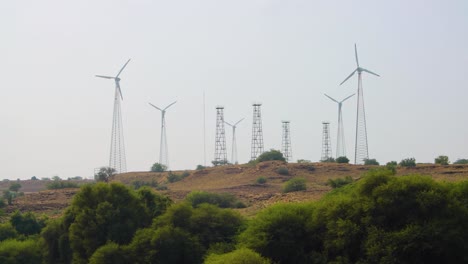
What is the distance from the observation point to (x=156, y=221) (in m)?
51.0

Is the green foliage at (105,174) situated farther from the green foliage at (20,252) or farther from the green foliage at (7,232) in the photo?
the green foliage at (20,252)

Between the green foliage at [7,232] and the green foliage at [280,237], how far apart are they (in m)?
30.1

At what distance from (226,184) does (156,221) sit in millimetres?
55298

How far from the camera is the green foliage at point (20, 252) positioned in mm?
55688

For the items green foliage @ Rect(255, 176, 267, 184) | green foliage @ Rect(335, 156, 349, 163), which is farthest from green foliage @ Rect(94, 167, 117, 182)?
green foliage @ Rect(335, 156, 349, 163)

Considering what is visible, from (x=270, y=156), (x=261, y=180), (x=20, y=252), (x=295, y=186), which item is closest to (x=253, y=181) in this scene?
(x=261, y=180)

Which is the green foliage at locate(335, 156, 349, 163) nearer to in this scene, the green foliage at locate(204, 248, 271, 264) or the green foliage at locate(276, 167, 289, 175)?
the green foliage at locate(276, 167, 289, 175)

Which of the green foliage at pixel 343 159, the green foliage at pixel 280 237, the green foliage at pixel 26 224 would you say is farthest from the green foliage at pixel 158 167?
the green foliage at pixel 280 237

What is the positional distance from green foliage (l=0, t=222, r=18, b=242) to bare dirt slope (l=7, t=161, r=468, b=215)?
1695 cm

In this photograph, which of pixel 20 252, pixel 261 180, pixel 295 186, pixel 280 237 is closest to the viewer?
pixel 280 237

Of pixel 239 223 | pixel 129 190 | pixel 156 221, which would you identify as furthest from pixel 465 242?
pixel 129 190

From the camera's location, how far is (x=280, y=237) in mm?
42781

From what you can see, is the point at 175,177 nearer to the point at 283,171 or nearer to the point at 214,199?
the point at 283,171

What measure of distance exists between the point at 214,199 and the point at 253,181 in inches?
1183
